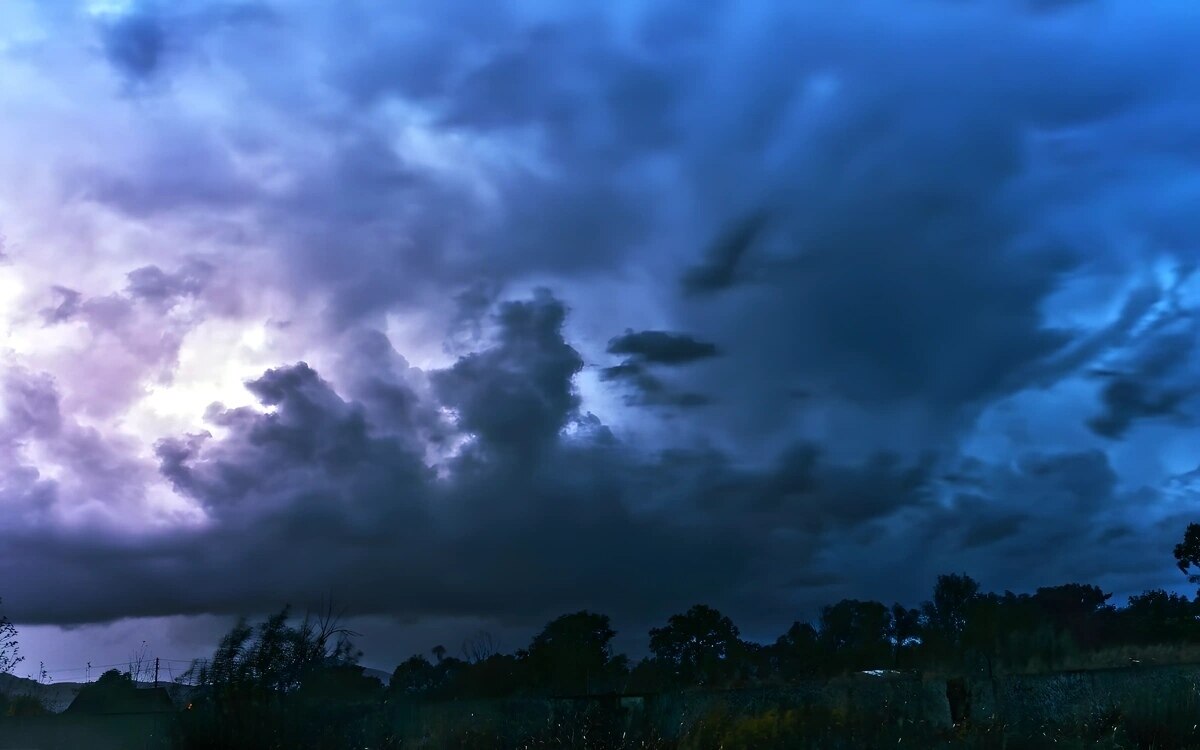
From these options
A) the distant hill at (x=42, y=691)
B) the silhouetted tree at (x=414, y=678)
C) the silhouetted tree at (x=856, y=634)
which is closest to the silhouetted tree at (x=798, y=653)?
the silhouetted tree at (x=856, y=634)

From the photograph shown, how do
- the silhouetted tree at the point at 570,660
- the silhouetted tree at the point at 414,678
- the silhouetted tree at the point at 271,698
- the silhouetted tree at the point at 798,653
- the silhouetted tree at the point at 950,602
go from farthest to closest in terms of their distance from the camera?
the silhouetted tree at the point at 950,602 < the silhouetted tree at the point at 798,653 < the silhouetted tree at the point at 570,660 < the silhouetted tree at the point at 414,678 < the silhouetted tree at the point at 271,698

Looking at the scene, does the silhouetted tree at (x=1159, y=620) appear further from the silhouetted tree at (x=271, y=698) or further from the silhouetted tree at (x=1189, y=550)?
the silhouetted tree at (x=271, y=698)

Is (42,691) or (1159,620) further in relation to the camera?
(1159,620)

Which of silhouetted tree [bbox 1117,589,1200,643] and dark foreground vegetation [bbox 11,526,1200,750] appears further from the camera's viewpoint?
silhouetted tree [bbox 1117,589,1200,643]

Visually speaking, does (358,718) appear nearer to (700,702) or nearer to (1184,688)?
(700,702)

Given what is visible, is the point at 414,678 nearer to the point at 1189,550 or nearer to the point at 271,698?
the point at 271,698

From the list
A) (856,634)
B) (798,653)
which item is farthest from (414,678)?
(856,634)

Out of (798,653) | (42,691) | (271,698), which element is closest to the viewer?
(271,698)

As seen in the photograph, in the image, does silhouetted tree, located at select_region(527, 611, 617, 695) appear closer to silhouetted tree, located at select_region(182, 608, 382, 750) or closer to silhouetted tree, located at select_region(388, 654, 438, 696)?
silhouetted tree, located at select_region(388, 654, 438, 696)

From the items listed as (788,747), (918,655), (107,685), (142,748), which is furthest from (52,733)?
(918,655)

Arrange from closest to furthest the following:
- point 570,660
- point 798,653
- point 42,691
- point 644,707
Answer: point 644,707 < point 42,691 < point 570,660 < point 798,653

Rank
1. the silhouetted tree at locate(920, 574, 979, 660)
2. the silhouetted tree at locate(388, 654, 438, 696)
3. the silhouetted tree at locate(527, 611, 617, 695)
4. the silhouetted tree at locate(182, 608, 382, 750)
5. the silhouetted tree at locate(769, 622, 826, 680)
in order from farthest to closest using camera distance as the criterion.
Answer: the silhouetted tree at locate(920, 574, 979, 660) → the silhouetted tree at locate(769, 622, 826, 680) → the silhouetted tree at locate(527, 611, 617, 695) → the silhouetted tree at locate(388, 654, 438, 696) → the silhouetted tree at locate(182, 608, 382, 750)

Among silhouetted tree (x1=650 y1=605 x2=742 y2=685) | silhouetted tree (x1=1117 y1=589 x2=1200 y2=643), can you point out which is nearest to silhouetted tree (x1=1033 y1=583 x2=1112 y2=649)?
silhouetted tree (x1=1117 y1=589 x2=1200 y2=643)

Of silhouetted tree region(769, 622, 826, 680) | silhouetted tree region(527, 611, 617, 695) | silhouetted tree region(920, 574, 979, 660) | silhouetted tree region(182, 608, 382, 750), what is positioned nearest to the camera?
silhouetted tree region(182, 608, 382, 750)
